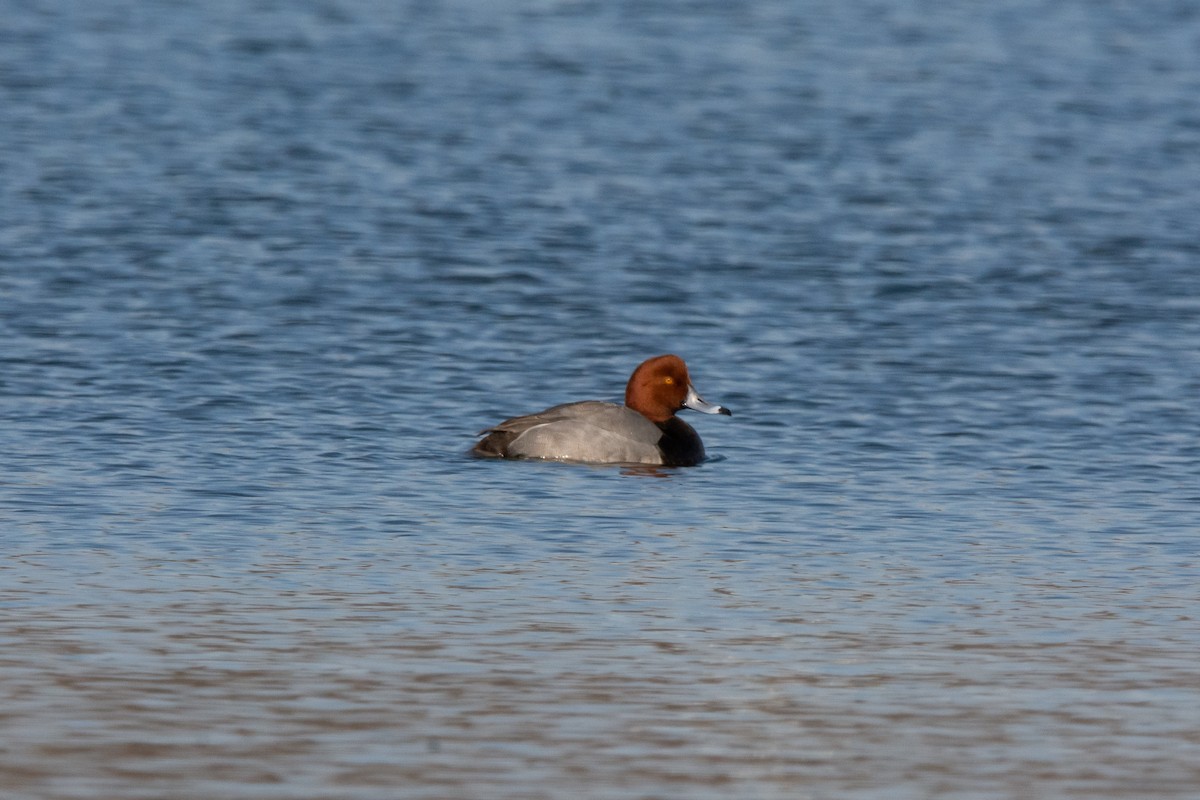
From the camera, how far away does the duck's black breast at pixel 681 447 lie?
16.5 metres

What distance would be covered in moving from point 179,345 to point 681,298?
223 inches

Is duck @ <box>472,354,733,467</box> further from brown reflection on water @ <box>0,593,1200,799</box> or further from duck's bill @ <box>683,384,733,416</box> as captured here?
brown reflection on water @ <box>0,593,1200,799</box>

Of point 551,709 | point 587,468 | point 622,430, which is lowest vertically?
point 587,468

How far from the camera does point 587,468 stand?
16188mm

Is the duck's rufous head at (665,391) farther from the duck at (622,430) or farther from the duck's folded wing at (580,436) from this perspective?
the duck's folded wing at (580,436)

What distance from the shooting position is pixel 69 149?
3297 centimetres

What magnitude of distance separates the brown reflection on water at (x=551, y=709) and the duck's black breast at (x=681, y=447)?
5.46m

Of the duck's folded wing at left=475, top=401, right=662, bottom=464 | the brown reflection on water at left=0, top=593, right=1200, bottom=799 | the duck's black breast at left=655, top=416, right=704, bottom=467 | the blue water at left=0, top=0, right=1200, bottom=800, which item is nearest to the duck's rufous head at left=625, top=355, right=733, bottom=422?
the duck's folded wing at left=475, top=401, right=662, bottom=464

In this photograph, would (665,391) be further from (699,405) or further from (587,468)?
(587,468)

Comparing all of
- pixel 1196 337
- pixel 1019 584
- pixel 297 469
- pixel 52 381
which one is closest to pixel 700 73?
pixel 1196 337

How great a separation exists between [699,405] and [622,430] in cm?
93

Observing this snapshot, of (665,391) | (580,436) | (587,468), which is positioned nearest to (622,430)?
(580,436)

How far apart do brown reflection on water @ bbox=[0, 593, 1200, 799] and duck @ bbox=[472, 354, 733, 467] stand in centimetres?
496

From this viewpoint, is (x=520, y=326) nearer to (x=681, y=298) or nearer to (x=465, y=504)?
(x=681, y=298)
